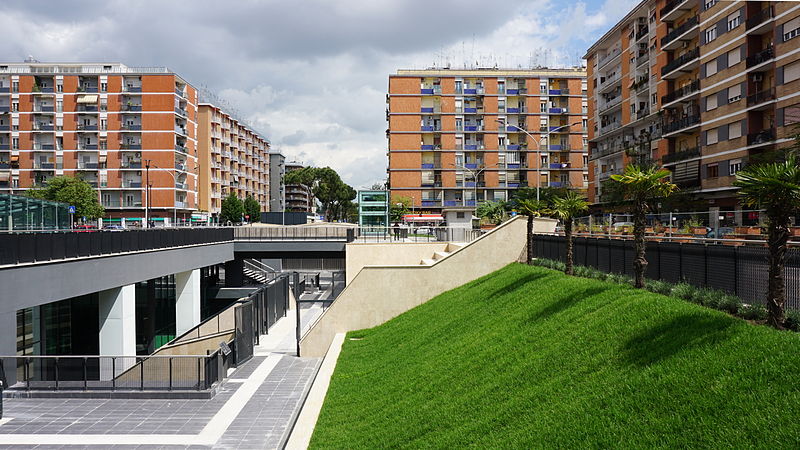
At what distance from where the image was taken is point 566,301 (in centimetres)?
1366

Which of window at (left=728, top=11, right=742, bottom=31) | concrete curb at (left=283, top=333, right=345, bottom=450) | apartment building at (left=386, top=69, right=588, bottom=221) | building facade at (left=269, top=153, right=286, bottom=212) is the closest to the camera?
concrete curb at (left=283, top=333, right=345, bottom=450)

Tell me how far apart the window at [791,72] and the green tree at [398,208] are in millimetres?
41336

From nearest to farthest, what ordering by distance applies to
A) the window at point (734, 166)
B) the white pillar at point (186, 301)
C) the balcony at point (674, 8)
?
the white pillar at point (186, 301) < the window at point (734, 166) < the balcony at point (674, 8)

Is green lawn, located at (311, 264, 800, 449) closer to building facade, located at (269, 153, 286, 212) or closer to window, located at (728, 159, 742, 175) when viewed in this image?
window, located at (728, 159, 742, 175)

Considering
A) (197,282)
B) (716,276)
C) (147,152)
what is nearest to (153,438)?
(716,276)

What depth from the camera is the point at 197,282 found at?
32344mm

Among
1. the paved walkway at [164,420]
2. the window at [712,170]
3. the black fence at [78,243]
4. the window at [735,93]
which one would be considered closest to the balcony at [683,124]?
the window at [712,170]

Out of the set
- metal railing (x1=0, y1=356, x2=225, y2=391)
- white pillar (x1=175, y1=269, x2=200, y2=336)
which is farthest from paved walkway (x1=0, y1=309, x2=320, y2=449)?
white pillar (x1=175, y1=269, x2=200, y2=336)

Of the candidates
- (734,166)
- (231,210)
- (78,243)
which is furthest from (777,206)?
(231,210)

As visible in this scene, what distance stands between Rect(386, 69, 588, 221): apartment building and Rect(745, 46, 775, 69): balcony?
119 ft

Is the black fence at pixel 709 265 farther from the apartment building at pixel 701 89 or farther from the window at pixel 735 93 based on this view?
the window at pixel 735 93

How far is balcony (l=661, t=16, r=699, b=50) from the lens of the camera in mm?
40219

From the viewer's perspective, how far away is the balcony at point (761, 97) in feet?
106

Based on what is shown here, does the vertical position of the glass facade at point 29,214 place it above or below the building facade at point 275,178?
below
